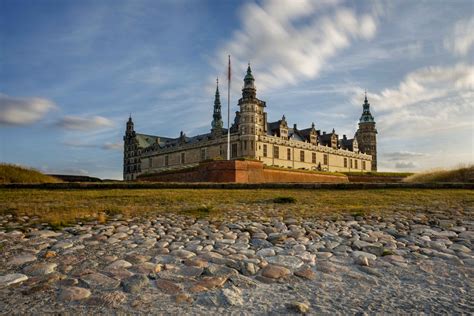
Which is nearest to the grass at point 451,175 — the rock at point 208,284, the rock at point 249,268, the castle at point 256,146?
the rock at point 249,268

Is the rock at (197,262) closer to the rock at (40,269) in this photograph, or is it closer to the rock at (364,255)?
the rock at (40,269)

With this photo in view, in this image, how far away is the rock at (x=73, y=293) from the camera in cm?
285

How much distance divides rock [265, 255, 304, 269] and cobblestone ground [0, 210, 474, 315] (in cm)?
1

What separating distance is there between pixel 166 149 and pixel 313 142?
28533 millimetres

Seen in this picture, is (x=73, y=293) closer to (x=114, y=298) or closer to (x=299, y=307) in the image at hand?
(x=114, y=298)

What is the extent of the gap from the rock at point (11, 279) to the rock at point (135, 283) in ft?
3.23

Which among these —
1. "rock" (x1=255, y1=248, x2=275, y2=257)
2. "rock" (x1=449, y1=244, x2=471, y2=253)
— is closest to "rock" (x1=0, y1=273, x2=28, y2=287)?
"rock" (x1=255, y1=248, x2=275, y2=257)

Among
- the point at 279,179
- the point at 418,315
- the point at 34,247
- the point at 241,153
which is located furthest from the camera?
the point at 241,153

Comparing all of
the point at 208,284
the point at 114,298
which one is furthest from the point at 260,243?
the point at 114,298

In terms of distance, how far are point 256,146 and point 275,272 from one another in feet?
158

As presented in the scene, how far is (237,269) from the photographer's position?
3680 millimetres

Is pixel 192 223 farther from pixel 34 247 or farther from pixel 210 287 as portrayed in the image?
pixel 210 287

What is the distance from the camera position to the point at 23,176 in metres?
19.5

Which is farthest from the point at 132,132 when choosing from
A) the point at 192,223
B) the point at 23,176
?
the point at 192,223
